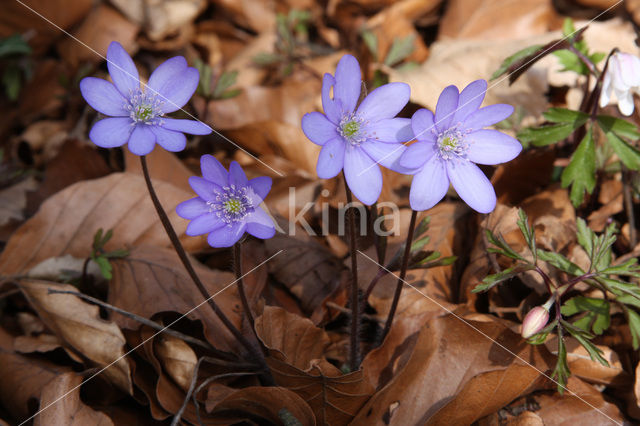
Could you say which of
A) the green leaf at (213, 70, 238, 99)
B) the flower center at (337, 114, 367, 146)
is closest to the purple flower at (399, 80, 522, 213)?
the flower center at (337, 114, 367, 146)

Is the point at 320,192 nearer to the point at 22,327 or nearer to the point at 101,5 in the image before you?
the point at 22,327

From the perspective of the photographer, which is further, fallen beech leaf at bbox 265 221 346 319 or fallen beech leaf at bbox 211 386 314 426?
fallen beech leaf at bbox 265 221 346 319

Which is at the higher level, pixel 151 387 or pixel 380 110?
pixel 380 110

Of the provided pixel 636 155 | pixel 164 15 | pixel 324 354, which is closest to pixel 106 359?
pixel 324 354

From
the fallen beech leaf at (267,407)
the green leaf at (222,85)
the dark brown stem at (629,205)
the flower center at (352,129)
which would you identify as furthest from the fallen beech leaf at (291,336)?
the green leaf at (222,85)

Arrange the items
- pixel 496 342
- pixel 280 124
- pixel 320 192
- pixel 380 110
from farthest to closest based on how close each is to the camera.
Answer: pixel 280 124, pixel 320 192, pixel 496 342, pixel 380 110

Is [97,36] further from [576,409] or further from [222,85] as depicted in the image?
[576,409]

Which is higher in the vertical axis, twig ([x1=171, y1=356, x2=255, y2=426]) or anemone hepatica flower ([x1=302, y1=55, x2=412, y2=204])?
anemone hepatica flower ([x1=302, y1=55, x2=412, y2=204])

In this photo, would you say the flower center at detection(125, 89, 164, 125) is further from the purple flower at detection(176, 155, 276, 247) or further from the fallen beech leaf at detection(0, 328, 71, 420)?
the fallen beech leaf at detection(0, 328, 71, 420)
